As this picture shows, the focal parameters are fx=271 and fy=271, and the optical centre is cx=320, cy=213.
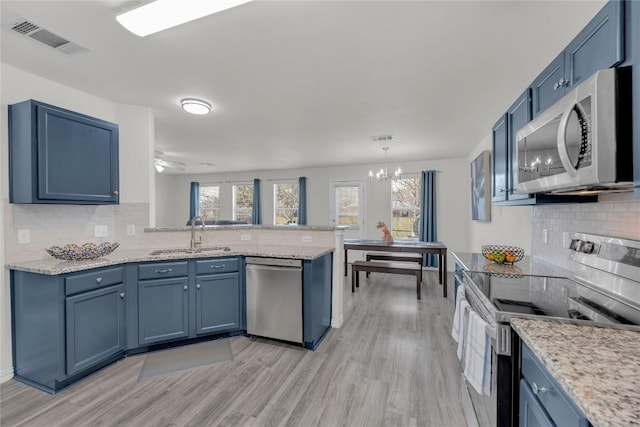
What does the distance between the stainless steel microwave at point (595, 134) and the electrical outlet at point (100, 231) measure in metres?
3.69

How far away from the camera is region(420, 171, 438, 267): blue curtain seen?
5.99 meters

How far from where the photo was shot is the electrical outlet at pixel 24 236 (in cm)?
220

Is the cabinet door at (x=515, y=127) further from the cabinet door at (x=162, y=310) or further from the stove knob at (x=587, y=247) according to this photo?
the cabinet door at (x=162, y=310)

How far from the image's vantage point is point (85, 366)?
82.6 inches

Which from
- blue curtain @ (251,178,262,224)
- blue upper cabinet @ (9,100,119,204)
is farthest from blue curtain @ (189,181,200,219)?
blue upper cabinet @ (9,100,119,204)

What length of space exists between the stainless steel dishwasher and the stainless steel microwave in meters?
2.03

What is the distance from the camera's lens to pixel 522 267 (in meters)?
2.19

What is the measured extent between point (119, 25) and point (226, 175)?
21.2 feet

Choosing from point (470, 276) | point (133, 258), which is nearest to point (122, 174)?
point (133, 258)

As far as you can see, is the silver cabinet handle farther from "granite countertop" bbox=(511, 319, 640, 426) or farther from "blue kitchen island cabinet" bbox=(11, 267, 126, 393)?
"blue kitchen island cabinet" bbox=(11, 267, 126, 393)

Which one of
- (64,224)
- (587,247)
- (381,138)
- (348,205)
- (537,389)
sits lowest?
(537,389)

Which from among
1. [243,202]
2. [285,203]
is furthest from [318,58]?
[243,202]

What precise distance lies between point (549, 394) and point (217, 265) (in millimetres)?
2559

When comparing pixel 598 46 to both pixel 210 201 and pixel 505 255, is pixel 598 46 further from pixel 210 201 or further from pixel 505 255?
pixel 210 201
